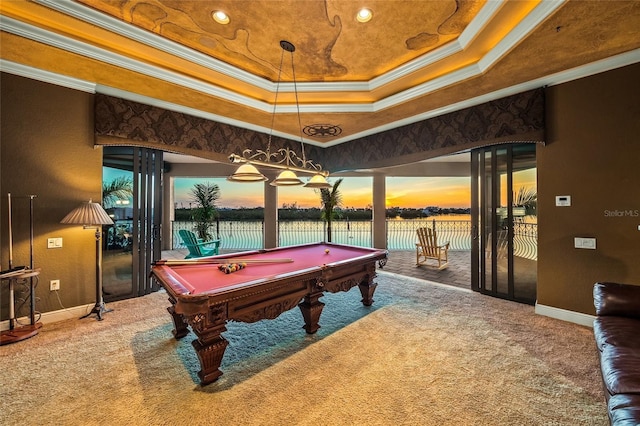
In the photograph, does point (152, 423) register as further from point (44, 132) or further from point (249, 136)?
point (249, 136)

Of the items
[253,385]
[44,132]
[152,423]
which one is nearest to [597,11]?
[253,385]

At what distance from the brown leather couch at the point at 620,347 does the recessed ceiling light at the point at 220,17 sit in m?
3.97

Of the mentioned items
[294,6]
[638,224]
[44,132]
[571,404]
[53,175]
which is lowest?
[571,404]

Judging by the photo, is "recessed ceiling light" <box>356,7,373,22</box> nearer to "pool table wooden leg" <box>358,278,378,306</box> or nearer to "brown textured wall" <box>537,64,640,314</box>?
"brown textured wall" <box>537,64,640,314</box>

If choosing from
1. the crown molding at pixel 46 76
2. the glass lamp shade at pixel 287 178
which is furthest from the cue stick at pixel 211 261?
the crown molding at pixel 46 76

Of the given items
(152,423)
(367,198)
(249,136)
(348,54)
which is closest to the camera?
(152,423)

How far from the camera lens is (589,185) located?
10.2 ft

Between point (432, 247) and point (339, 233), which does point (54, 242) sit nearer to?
point (432, 247)

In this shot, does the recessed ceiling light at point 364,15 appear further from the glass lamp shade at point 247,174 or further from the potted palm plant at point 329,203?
the potted palm plant at point 329,203

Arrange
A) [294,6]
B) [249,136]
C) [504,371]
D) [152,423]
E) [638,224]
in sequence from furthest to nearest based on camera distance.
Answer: [249,136]
[638,224]
[294,6]
[504,371]
[152,423]

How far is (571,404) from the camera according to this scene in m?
1.87

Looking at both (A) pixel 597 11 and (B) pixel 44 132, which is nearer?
(A) pixel 597 11

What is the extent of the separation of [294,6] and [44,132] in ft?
11.3

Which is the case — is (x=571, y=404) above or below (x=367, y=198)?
below
